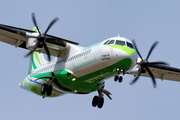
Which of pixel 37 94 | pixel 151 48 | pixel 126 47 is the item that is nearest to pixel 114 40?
pixel 126 47

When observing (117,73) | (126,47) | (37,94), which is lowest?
(37,94)

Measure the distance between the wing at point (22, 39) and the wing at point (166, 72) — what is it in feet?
22.7

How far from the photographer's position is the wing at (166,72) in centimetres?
3117

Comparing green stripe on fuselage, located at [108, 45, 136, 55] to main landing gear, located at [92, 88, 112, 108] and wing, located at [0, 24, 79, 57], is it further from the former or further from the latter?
main landing gear, located at [92, 88, 112, 108]

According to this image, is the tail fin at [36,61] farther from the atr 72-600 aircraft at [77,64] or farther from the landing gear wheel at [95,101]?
the landing gear wheel at [95,101]

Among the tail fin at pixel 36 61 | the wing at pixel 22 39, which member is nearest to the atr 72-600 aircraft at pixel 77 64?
the wing at pixel 22 39

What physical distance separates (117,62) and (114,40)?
1.62m

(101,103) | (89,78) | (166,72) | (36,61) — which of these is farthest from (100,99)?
(36,61)

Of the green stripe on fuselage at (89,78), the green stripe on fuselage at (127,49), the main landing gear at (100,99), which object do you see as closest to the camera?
the green stripe on fuselage at (127,49)

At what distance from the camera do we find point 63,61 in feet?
96.7

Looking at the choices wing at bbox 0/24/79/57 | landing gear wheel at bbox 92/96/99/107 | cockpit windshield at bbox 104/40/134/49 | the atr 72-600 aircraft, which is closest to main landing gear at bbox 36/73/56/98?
the atr 72-600 aircraft

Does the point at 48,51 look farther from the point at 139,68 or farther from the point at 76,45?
the point at 139,68

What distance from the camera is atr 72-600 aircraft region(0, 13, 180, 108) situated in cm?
2614

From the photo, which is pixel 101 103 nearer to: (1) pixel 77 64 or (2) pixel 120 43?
(1) pixel 77 64
